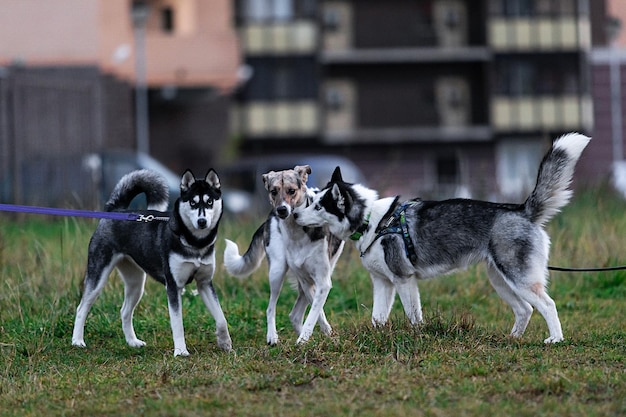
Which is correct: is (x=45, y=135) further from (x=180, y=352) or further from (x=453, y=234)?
(x=453, y=234)

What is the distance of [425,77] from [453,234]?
3277 cm

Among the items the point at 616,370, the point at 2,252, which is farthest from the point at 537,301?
the point at 2,252

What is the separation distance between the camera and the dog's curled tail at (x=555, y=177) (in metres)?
7.95

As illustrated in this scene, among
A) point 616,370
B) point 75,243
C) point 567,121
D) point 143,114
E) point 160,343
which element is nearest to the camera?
point 616,370

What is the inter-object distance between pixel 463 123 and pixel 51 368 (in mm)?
34044

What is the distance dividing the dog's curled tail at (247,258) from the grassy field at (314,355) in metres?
0.57

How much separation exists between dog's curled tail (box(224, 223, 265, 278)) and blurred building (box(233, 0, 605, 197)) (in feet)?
100

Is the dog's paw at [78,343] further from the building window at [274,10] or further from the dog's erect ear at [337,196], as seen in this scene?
the building window at [274,10]

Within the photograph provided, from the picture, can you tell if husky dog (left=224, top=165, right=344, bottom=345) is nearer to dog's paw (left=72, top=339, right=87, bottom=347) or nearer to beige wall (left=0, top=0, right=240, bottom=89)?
dog's paw (left=72, top=339, right=87, bottom=347)

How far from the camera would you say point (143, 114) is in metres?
33.9

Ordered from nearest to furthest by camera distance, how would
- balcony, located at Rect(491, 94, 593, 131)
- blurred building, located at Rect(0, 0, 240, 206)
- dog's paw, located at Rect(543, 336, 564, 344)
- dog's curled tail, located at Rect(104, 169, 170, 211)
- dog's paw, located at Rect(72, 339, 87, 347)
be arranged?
dog's paw, located at Rect(543, 336, 564, 344) → dog's paw, located at Rect(72, 339, 87, 347) → dog's curled tail, located at Rect(104, 169, 170, 211) → blurred building, located at Rect(0, 0, 240, 206) → balcony, located at Rect(491, 94, 593, 131)

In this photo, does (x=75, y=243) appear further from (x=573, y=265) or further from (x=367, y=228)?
(x=573, y=265)

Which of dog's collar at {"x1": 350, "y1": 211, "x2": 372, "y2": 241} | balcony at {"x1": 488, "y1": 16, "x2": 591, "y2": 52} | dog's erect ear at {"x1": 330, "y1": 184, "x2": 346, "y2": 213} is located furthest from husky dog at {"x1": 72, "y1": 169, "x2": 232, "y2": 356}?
balcony at {"x1": 488, "y1": 16, "x2": 591, "y2": 52}

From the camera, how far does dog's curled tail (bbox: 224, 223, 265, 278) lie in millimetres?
8789
